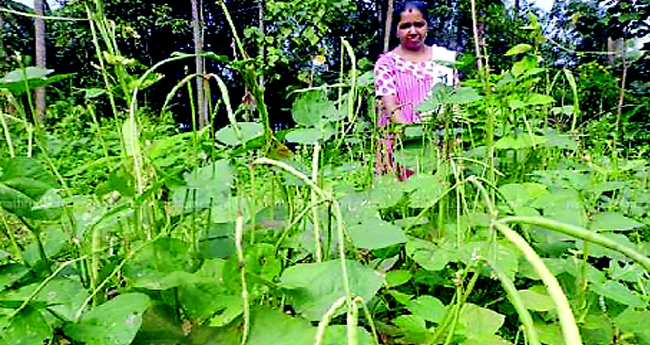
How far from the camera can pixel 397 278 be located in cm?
50

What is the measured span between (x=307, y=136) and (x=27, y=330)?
0.94 ft

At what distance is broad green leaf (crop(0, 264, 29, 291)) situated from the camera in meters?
0.41

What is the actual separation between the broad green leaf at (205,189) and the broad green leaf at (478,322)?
7.6 inches

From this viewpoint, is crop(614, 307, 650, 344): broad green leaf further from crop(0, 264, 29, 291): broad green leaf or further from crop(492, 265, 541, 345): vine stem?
crop(0, 264, 29, 291): broad green leaf

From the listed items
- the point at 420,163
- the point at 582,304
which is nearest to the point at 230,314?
the point at 582,304

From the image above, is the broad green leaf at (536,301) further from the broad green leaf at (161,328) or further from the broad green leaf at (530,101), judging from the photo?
the broad green leaf at (530,101)

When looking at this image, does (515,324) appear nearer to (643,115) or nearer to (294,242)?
(294,242)

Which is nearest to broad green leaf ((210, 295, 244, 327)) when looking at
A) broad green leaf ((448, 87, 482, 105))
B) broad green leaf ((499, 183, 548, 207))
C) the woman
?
broad green leaf ((499, 183, 548, 207))

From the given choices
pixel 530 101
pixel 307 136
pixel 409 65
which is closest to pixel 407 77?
pixel 409 65

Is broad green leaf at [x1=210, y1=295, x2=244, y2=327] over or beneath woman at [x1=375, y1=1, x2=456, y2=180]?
beneath

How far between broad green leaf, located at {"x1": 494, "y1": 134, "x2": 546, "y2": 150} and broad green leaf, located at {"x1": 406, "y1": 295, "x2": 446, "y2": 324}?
1.38 feet

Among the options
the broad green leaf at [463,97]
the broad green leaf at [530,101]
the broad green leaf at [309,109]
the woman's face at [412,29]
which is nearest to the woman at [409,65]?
the woman's face at [412,29]

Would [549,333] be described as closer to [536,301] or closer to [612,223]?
[536,301]

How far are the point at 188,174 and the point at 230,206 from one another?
12 centimetres
